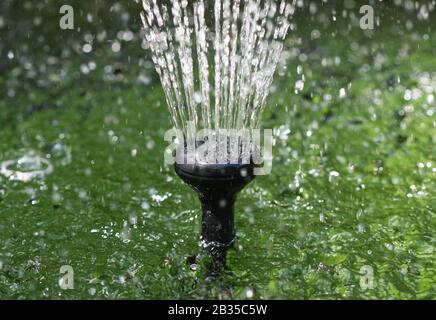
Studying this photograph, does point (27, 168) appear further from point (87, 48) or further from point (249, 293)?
point (87, 48)

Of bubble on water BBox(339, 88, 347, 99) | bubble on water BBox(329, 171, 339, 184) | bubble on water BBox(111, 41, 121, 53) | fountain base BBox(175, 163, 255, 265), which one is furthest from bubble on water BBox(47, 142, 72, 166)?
bubble on water BBox(339, 88, 347, 99)

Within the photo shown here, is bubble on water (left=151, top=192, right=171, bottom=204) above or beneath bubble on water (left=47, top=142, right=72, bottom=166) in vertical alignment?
beneath

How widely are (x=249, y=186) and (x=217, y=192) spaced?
1.31 meters

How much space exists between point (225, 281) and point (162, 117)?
2.59m

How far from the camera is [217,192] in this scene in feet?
11.3

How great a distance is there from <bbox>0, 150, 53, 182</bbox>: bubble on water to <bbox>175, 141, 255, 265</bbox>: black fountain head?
1752 millimetres

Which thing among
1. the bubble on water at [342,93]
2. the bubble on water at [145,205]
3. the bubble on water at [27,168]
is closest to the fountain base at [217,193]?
the bubble on water at [145,205]

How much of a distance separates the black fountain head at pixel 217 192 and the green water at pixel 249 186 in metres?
0.14

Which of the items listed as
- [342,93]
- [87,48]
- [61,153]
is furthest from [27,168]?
[342,93]

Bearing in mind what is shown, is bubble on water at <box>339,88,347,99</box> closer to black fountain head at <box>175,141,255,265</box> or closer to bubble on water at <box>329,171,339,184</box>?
bubble on water at <box>329,171,339,184</box>

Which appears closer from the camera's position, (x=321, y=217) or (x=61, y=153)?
(x=321, y=217)

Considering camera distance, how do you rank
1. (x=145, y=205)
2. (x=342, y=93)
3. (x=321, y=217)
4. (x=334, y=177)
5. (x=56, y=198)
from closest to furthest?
(x=321, y=217) < (x=145, y=205) < (x=56, y=198) < (x=334, y=177) < (x=342, y=93)

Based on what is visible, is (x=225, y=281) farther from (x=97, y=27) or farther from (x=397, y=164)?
(x=97, y=27)

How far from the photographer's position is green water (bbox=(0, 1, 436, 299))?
370 cm
